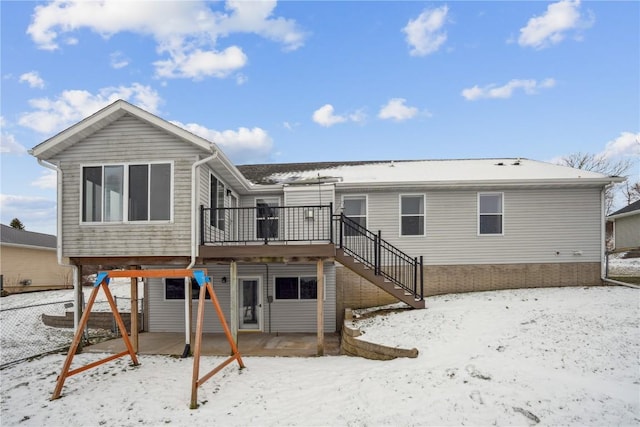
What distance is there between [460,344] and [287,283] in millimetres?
6599

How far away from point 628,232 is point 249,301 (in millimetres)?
20857

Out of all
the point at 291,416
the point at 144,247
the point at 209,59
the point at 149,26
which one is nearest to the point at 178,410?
the point at 291,416

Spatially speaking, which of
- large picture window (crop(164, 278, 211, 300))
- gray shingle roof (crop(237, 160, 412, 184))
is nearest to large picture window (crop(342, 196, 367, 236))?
gray shingle roof (crop(237, 160, 412, 184))

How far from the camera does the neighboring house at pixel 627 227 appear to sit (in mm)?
19984

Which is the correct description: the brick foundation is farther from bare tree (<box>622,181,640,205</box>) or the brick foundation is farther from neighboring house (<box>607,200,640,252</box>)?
bare tree (<box>622,181,640,205</box>)

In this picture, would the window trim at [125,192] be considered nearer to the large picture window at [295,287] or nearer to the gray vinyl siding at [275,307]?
the gray vinyl siding at [275,307]

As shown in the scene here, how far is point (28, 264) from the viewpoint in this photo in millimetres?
22469

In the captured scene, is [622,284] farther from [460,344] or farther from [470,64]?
[470,64]

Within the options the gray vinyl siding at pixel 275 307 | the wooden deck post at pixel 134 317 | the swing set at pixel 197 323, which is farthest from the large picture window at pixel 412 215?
the wooden deck post at pixel 134 317

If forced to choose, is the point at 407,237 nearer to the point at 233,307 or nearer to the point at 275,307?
the point at 275,307

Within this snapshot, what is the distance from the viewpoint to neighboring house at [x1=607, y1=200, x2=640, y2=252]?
65.6 ft

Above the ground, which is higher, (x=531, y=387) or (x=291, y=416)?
(x=531, y=387)

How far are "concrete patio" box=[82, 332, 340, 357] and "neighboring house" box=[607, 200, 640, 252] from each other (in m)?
17.5

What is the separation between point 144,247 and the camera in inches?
369
